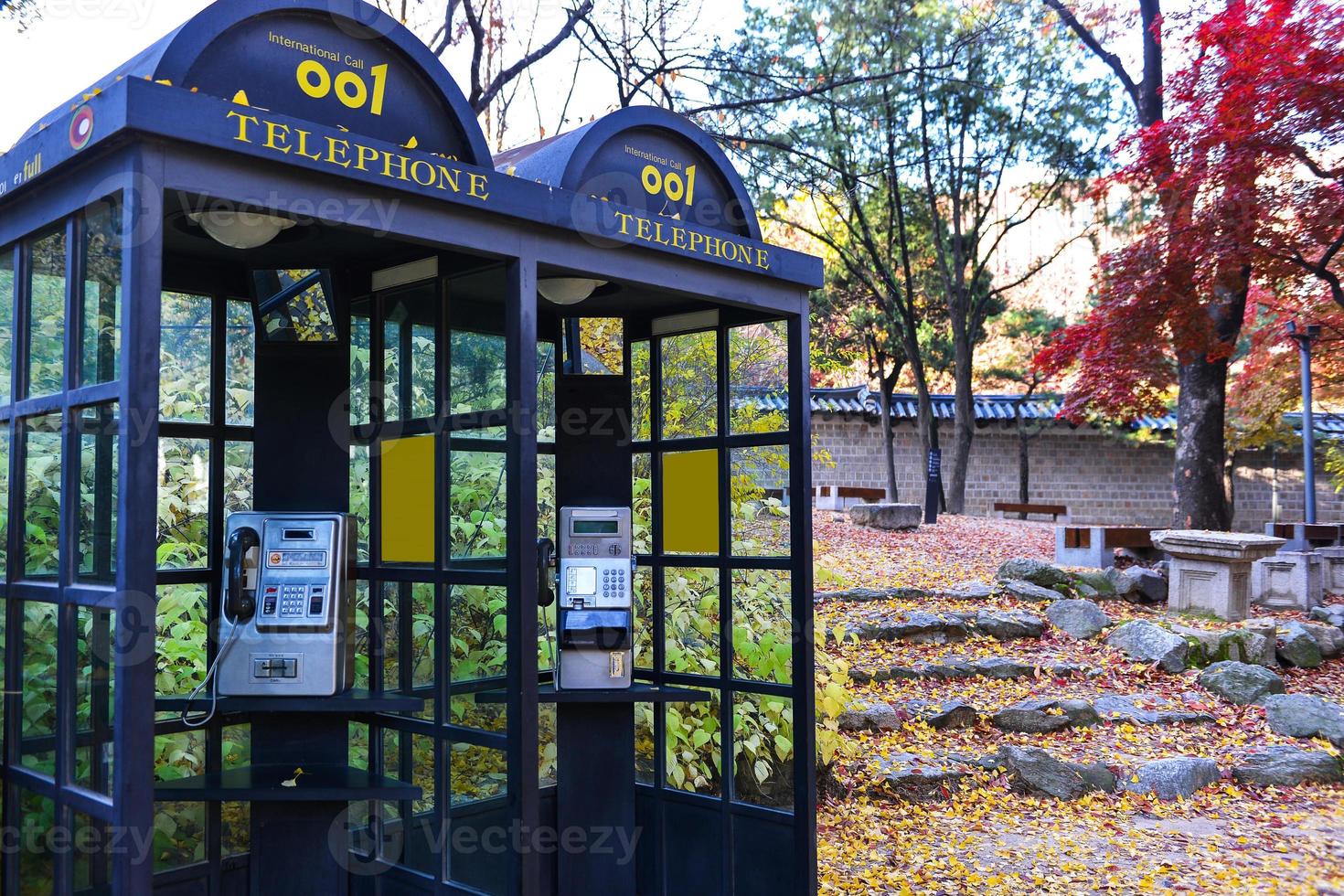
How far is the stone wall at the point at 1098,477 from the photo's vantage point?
24.0 m

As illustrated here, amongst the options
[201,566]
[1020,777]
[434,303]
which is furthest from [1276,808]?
[201,566]

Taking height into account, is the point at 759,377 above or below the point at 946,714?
above

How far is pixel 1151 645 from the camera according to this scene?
28.3 ft

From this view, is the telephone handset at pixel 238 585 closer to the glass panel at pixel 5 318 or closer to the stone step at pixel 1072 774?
the glass panel at pixel 5 318

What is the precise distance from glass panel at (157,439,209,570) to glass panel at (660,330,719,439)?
1965mm

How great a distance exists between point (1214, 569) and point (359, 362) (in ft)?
28.3

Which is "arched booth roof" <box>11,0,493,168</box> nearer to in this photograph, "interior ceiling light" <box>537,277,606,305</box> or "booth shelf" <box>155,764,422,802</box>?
"interior ceiling light" <box>537,277,606,305</box>

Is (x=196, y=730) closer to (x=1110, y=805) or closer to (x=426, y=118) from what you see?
(x=426, y=118)

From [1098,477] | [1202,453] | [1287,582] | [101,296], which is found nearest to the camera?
[101,296]

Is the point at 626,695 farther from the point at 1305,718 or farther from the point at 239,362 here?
the point at 1305,718

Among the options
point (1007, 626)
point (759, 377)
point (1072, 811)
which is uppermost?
point (759, 377)

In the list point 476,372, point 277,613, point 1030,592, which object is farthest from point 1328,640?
point 277,613

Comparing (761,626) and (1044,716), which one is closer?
(761,626)

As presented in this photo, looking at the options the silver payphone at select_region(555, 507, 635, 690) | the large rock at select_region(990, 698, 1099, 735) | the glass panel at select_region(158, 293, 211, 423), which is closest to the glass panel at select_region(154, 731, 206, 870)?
the glass panel at select_region(158, 293, 211, 423)
